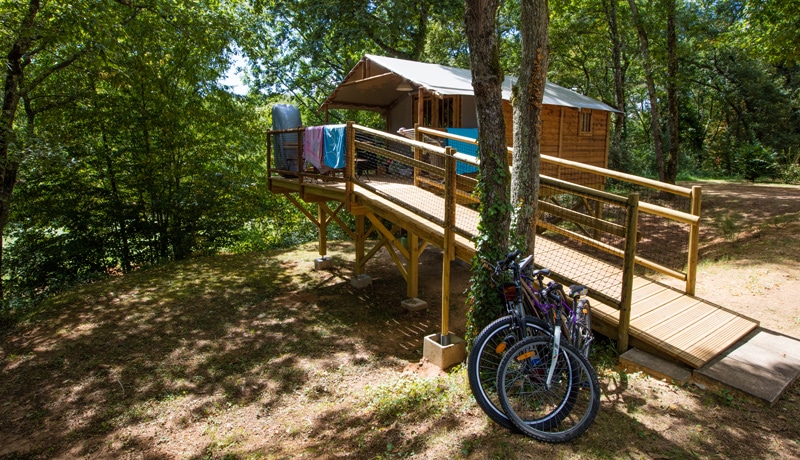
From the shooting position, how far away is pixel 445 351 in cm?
505

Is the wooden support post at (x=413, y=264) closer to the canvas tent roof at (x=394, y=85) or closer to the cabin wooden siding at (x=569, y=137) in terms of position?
the canvas tent roof at (x=394, y=85)

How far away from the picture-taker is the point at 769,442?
300 cm

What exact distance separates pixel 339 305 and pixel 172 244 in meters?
6.46

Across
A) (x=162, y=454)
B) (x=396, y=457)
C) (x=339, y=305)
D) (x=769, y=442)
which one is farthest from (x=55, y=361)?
(x=769, y=442)

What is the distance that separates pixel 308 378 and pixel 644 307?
149 inches

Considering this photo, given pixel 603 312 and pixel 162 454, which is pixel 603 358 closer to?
pixel 603 312

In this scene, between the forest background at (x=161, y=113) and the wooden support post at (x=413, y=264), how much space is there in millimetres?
5995

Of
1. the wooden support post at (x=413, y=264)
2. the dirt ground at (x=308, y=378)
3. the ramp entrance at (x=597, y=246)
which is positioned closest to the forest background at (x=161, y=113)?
the dirt ground at (x=308, y=378)

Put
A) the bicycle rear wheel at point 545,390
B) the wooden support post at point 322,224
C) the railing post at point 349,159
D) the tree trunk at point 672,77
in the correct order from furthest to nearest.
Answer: the tree trunk at point 672,77
the wooden support post at point 322,224
the railing post at point 349,159
the bicycle rear wheel at point 545,390

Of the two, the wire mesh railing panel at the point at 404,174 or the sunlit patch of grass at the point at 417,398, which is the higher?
the wire mesh railing panel at the point at 404,174

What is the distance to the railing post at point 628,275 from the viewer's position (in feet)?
12.9

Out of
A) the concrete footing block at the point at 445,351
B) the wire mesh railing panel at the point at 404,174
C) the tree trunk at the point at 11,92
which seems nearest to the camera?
the concrete footing block at the point at 445,351

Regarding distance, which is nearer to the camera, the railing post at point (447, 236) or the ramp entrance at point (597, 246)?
the ramp entrance at point (597, 246)

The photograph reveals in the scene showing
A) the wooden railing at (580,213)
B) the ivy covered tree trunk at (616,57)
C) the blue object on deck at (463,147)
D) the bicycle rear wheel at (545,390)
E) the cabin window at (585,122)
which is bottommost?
the bicycle rear wheel at (545,390)
